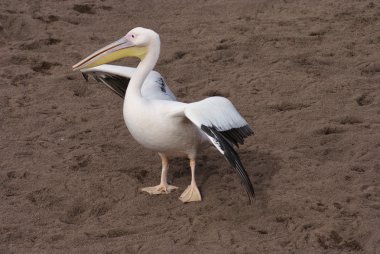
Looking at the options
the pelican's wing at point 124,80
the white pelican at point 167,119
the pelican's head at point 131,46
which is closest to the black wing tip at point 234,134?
the white pelican at point 167,119

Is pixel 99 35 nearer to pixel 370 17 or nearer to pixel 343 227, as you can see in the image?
pixel 370 17

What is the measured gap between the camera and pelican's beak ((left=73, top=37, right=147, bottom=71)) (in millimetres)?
6383

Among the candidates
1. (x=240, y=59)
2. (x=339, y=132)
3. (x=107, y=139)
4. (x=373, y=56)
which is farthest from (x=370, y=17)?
(x=107, y=139)

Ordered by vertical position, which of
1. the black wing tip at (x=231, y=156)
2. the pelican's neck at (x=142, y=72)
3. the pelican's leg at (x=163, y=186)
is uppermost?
the pelican's neck at (x=142, y=72)

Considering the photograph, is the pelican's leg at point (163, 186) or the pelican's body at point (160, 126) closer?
the pelican's body at point (160, 126)

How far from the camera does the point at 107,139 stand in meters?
7.16

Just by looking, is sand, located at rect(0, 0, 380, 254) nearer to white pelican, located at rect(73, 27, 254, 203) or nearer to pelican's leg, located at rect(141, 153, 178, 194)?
pelican's leg, located at rect(141, 153, 178, 194)

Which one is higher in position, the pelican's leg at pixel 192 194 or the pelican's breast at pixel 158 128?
the pelican's breast at pixel 158 128

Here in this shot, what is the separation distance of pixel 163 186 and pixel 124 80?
118 cm

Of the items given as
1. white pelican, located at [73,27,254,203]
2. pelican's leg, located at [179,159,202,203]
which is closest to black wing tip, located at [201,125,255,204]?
white pelican, located at [73,27,254,203]

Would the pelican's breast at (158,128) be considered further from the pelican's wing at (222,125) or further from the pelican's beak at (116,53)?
the pelican's beak at (116,53)

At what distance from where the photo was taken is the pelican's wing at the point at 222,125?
5.59 metres

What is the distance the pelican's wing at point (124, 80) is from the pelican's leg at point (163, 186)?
504 millimetres

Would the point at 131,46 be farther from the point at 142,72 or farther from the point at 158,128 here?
the point at 158,128
